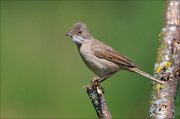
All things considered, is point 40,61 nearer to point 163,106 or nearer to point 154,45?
point 154,45

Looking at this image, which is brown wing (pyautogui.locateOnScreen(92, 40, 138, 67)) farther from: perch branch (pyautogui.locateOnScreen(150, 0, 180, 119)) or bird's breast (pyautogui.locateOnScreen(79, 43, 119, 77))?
perch branch (pyautogui.locateOnScreen(150, 0, 180, 119))

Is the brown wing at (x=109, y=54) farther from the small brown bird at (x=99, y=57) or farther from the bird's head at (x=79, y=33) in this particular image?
the bird's head at (x=79, y=33)

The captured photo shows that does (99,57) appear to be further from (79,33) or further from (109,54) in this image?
(79,33)

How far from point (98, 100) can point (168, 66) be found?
1.24 feet

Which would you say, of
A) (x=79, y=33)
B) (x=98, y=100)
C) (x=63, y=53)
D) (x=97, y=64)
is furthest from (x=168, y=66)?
(x=63, y=53)

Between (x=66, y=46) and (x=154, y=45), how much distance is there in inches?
59.8

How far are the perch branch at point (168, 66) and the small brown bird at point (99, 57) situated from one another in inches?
43.4

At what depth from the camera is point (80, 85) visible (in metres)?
8.20

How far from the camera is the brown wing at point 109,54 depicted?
15.9 feet

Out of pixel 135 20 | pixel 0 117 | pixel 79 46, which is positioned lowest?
pixel 0 117

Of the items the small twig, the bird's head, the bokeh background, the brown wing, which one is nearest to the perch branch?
the small twig

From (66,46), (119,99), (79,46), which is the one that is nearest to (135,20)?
(66,46)

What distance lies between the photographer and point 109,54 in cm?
502

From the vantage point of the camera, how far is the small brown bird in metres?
4.90
